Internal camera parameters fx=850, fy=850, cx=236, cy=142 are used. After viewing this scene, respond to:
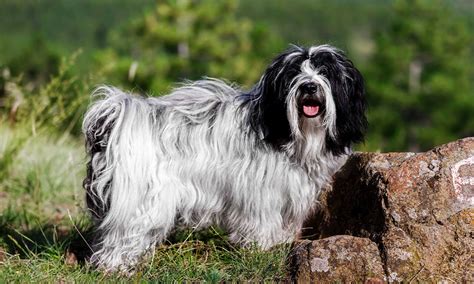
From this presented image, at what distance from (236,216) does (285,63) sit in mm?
1039

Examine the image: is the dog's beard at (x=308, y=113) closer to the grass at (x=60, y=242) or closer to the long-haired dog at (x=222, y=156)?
the long-haired dog at (x=222, y=156)

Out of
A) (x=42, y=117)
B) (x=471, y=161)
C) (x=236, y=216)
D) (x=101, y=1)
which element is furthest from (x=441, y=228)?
(x=101, y=1)

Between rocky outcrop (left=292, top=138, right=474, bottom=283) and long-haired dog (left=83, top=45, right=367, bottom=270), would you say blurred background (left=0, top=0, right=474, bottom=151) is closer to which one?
long-haired dog (left=83, top=45, right=367, bottom=270)

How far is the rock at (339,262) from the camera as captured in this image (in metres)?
4.82

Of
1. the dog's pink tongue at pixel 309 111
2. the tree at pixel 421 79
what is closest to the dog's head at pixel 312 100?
the dog's pink tongue at pixel 309 111

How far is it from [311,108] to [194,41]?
40215mm

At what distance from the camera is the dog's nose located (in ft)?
16.8

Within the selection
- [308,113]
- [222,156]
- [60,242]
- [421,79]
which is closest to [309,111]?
[308,113]

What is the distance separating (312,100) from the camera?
5.18 m

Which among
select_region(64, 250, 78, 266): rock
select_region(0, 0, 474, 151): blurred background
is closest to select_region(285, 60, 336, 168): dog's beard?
select_region(64, 250, 78, 266): rock

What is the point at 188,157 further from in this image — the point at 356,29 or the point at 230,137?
the point at 356,29

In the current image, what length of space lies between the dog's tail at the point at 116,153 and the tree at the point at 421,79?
4206 cm

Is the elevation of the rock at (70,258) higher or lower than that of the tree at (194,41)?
lower

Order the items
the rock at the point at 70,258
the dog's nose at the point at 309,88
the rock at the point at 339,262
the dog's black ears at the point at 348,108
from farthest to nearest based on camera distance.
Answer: the rock at the point at 70,258 → the dog's black ears at the point at 348,108 → the dog's nose at the point at 309,88 → the rock at the point at 339,262
